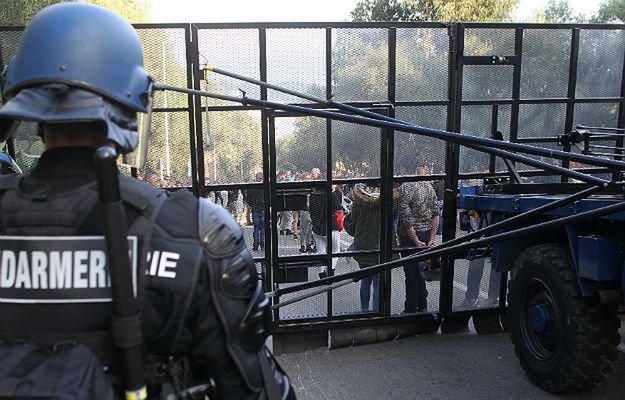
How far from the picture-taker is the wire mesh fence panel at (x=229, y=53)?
4602 mm

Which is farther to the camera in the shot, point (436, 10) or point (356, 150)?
point (436, 10)

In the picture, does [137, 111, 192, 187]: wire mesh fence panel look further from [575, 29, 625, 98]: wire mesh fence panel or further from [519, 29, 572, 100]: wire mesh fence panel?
[575, 29, 625, 98]: wire mesh fence panel

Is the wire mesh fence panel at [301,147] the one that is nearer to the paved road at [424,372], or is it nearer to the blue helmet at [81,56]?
the paved road at [424,372]

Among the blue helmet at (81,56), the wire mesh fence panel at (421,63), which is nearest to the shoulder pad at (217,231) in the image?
the blue helmet at (81,56)

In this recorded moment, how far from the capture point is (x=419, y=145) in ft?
16.7

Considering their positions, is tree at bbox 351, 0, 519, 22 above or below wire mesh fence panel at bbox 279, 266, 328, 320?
above

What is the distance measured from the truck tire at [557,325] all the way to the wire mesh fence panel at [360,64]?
208 cm

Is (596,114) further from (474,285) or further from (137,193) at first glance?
(137,193)

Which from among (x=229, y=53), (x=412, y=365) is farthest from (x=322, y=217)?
(x=229, y=53)

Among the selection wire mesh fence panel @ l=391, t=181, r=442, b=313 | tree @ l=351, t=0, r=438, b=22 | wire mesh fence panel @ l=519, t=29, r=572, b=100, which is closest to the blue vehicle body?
wire mesh fence panel @ l=391, t=181, r=442, b=313

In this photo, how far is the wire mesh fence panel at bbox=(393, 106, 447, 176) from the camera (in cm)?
505

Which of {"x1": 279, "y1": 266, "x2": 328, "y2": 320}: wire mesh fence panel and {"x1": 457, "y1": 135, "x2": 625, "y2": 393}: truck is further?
{"x1": 279, "y1": 266, "x2": 328, "y2": 320}: wire mesh fence panel

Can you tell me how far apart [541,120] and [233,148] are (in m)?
3.27

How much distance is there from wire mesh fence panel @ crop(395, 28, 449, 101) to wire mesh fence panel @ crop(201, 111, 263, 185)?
148 centimetres
